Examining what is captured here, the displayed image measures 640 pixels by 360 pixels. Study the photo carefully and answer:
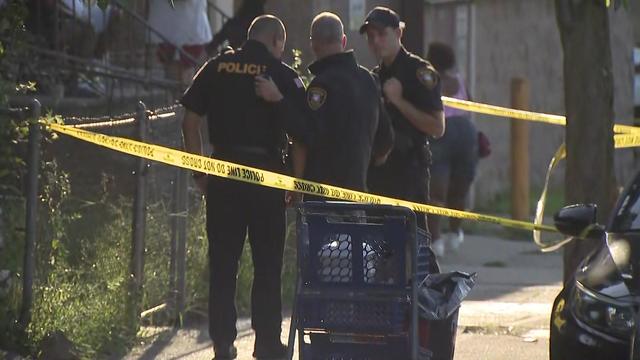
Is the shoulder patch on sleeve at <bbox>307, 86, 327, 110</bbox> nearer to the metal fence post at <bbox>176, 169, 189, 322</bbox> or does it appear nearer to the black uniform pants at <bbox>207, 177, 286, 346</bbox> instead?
the black uniform pants at <bbox>207, 177, 286, 346</bbox>

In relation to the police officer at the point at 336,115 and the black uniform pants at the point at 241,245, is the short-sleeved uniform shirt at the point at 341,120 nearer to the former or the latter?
the police officer at the point at 336,115

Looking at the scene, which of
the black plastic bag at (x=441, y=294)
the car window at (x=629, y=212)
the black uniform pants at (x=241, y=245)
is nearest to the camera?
the black plastic bag at (x=441, y=294)

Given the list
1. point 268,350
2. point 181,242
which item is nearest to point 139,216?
point 181,242

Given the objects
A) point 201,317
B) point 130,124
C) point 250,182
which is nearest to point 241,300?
point 201,317

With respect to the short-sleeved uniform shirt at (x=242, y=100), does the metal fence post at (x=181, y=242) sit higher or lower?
lower

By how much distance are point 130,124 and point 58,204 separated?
0.90m

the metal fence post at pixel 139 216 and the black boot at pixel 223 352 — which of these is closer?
the black boot at pixel 223 352

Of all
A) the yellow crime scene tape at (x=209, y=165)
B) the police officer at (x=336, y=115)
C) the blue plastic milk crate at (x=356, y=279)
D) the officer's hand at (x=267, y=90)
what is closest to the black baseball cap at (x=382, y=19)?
the police officer at (x=336, y=115)

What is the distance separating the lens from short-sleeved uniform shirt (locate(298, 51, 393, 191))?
7.95m

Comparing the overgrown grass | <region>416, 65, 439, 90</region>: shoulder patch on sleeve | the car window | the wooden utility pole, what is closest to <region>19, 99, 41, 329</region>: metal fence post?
the overgrown grass

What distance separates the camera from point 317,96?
26.0 ft

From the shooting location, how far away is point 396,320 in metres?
6.24

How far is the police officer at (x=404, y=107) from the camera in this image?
854 cm

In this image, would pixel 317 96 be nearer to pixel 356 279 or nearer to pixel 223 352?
pixel 223 352
